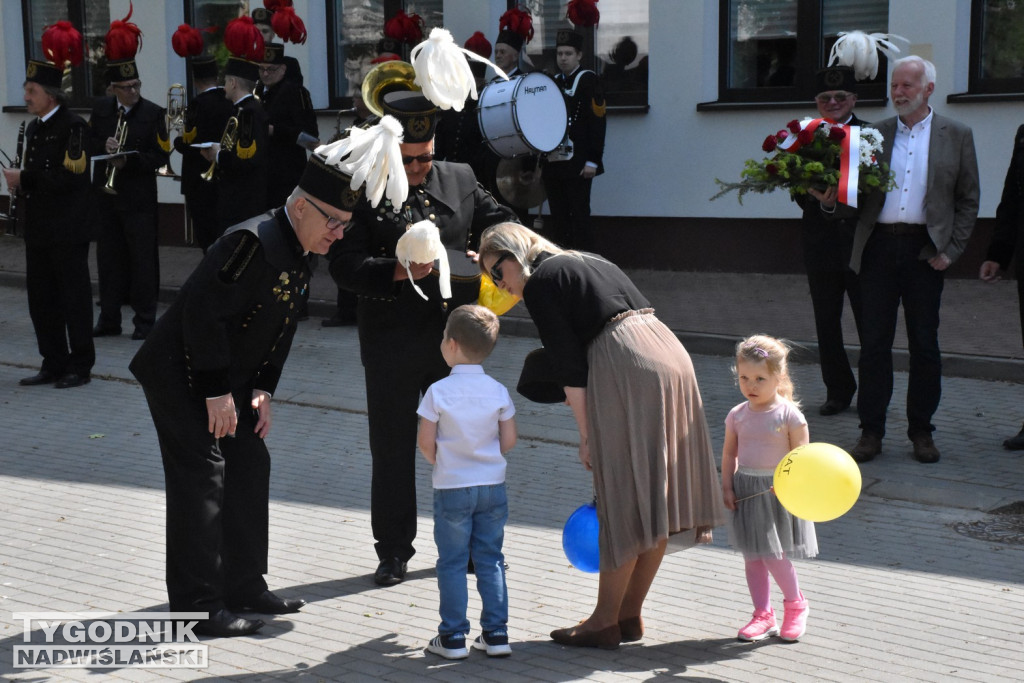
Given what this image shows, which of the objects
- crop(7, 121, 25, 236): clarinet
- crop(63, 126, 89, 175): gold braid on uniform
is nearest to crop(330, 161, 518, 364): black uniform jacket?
crop(63, 126, 89, 175): gold braid on uniform

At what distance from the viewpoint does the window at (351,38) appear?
15.9 metres

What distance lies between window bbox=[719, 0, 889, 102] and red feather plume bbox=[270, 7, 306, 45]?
4185 mm

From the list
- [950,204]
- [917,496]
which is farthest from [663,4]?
[917,496]

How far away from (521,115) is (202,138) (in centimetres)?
281

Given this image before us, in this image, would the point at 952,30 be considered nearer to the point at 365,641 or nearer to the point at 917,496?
the point at 917,496

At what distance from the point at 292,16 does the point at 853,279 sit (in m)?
7.05

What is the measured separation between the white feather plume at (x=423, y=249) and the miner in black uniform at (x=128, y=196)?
686cm

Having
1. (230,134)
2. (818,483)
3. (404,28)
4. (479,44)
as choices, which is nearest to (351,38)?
(404,28)

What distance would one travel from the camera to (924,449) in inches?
296

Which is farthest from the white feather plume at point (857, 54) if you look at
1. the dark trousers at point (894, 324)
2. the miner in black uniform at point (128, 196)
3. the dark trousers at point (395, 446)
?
the miner in black uniform at point (128, 196)

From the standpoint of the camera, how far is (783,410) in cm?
500

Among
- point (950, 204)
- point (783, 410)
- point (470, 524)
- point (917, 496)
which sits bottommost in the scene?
point (917, 496)

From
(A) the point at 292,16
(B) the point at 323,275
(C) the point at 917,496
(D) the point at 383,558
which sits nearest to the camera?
(D) the point at 383,558

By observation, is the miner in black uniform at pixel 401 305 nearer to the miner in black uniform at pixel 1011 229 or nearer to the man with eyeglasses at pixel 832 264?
the man with eyeglasses at pixel 832 264
